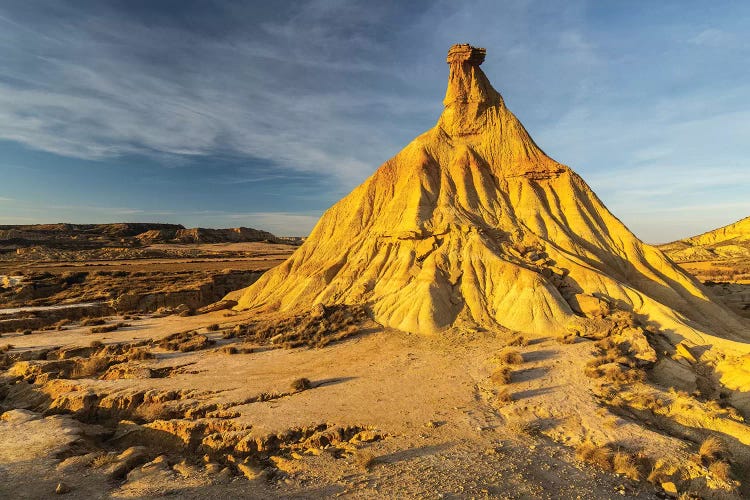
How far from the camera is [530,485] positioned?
28.4 feet

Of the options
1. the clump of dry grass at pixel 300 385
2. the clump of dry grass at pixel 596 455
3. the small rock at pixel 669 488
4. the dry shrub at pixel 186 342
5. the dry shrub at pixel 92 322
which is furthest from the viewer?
the dry shrub at pixel 92 322

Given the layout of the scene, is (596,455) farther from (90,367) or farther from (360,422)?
(90,367)

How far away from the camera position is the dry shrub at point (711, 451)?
993 centimetres

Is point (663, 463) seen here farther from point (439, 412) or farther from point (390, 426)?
point (390, 426)

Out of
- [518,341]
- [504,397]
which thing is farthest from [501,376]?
[518,341]

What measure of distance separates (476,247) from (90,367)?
21.3 meters

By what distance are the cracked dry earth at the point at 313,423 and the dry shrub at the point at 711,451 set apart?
0.83m

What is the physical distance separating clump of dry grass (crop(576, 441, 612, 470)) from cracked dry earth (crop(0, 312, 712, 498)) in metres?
0.27

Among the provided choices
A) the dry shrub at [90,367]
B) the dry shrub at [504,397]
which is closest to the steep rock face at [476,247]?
the dry shrub at [504,397]

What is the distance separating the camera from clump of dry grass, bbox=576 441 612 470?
9641 mm

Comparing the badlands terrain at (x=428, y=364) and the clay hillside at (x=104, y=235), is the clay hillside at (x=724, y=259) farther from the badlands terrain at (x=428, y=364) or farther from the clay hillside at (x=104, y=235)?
the clay hillside at (x=104, y=235)

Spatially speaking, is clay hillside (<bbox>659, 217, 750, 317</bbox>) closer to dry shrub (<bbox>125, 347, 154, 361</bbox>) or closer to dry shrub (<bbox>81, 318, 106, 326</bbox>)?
dry shrub (<bbox>125, 347, 154, 361</bbox>)

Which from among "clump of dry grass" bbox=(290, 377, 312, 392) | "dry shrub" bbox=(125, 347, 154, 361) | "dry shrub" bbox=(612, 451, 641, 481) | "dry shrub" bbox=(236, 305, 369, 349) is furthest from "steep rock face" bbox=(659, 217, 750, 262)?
"dry shrub" bbox=(125, 347, 154, 361)

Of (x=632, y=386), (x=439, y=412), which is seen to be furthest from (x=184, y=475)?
(x=632, y=386)
